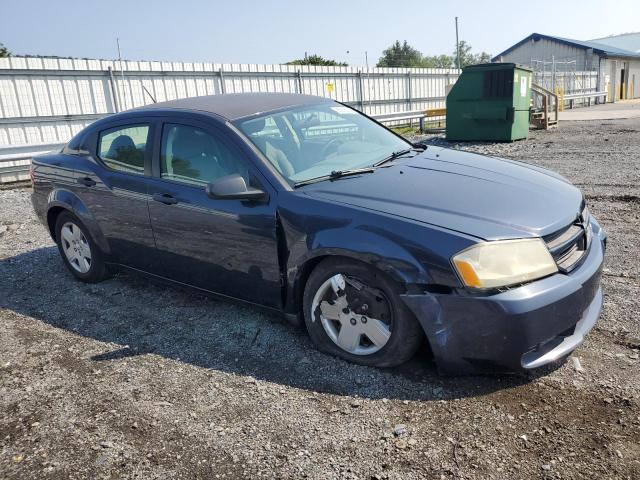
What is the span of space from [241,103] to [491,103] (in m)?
→ 12.2

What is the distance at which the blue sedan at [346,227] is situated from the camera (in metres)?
2.76

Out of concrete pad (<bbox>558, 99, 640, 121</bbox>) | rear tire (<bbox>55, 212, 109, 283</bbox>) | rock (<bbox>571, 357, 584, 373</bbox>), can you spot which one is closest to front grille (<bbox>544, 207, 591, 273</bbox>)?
rock (<bbox>571, 357, 584, 373</bbox>)

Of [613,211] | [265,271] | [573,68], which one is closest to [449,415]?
[265,271]

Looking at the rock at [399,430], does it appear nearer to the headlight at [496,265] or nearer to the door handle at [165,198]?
the headlight at [496,265]

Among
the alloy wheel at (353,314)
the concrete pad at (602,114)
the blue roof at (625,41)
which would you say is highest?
the blue roof at (625,41)

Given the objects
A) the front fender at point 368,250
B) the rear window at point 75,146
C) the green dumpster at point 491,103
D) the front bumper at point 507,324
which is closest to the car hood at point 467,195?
the front fender at point 368,250

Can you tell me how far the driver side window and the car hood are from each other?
0.66 metres

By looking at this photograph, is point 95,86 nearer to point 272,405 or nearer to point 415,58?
point 272,405

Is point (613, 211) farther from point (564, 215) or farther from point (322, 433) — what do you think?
point (322, 433)

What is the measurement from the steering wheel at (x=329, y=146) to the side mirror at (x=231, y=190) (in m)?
0.65

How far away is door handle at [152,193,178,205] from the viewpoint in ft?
12.9

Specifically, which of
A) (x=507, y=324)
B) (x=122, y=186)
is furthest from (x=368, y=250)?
(x=122, y=186)

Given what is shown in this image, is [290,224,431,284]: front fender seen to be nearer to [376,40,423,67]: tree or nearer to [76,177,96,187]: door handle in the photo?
[76,177,96,187]: door handle

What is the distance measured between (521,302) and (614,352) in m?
1.06
